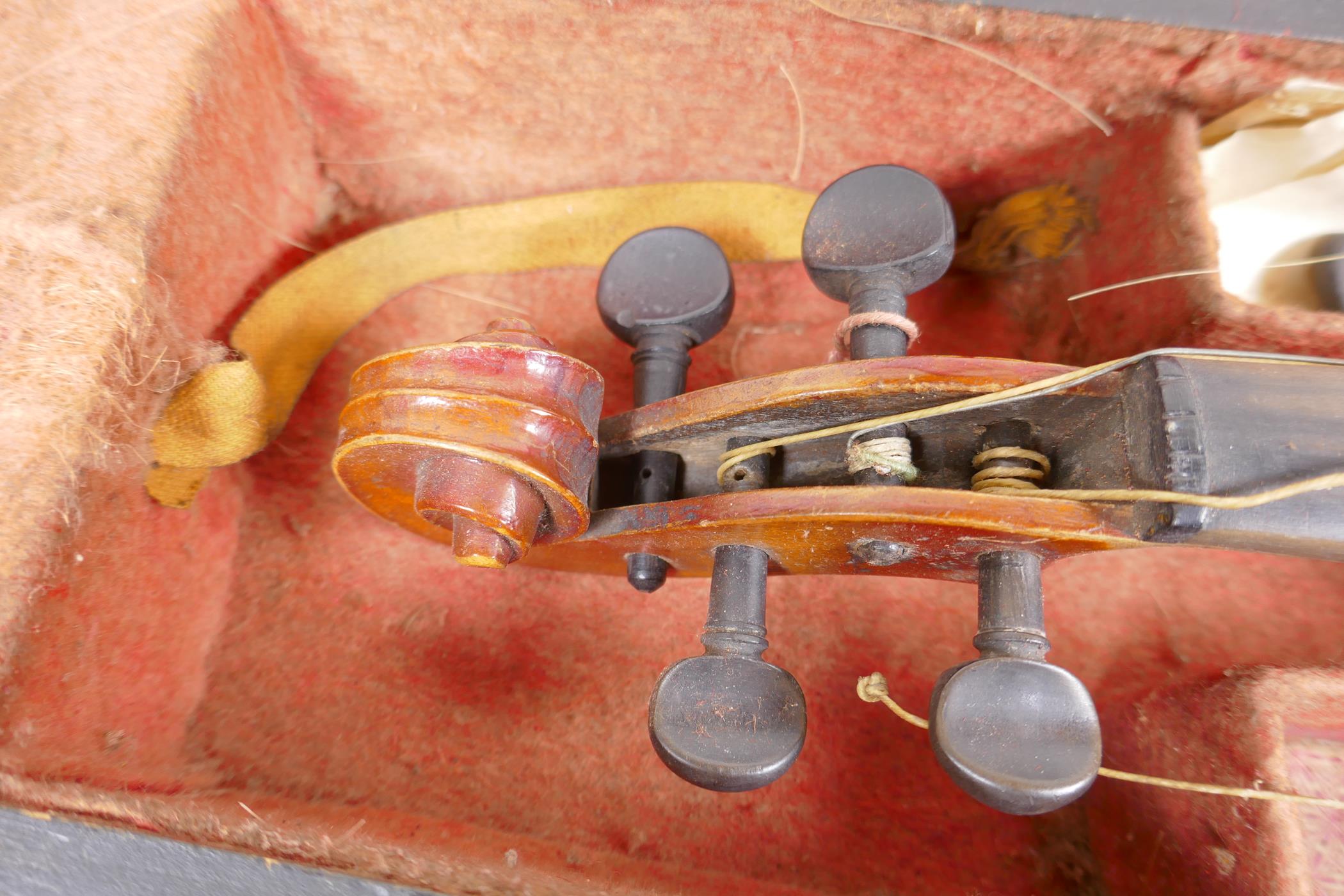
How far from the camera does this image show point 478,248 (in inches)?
68.2

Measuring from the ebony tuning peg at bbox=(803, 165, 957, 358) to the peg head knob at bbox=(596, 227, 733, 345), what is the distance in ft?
0.61

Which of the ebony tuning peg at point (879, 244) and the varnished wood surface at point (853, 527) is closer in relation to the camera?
the varnished wood surface at point (853, 527)

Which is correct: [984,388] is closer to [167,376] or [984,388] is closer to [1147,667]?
[1147,667]

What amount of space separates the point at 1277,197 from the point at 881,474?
1.03 metres

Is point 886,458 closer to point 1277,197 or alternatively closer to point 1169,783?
point 1169,783

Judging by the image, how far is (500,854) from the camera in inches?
43.6

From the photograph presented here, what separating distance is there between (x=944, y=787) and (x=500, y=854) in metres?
0.78

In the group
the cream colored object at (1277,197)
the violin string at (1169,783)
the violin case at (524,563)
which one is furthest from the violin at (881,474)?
the cream colored object at (1277,197)

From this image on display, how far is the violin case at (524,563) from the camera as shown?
45.3 inches

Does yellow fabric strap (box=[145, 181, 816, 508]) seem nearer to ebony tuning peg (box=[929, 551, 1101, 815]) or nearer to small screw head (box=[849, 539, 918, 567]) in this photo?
small screw head (box=[849, 539, 918, 567])

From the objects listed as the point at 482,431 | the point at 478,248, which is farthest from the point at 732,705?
the point at 478,248

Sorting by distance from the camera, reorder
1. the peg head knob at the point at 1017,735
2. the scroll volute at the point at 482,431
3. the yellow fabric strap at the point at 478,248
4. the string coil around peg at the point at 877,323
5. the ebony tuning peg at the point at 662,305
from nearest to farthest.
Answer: the peg head knob at the point at 1017,735, the scroll volute at the point at 482,431, the string coil around peg at the point at 877,323, the ebony tuning peg at the point at 662,305, the yellow fabric strap at the point at 478,248

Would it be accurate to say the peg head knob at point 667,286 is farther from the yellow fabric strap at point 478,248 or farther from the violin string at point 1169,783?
the violin string at point 1169,783

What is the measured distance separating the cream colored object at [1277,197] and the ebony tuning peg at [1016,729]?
896 mm
